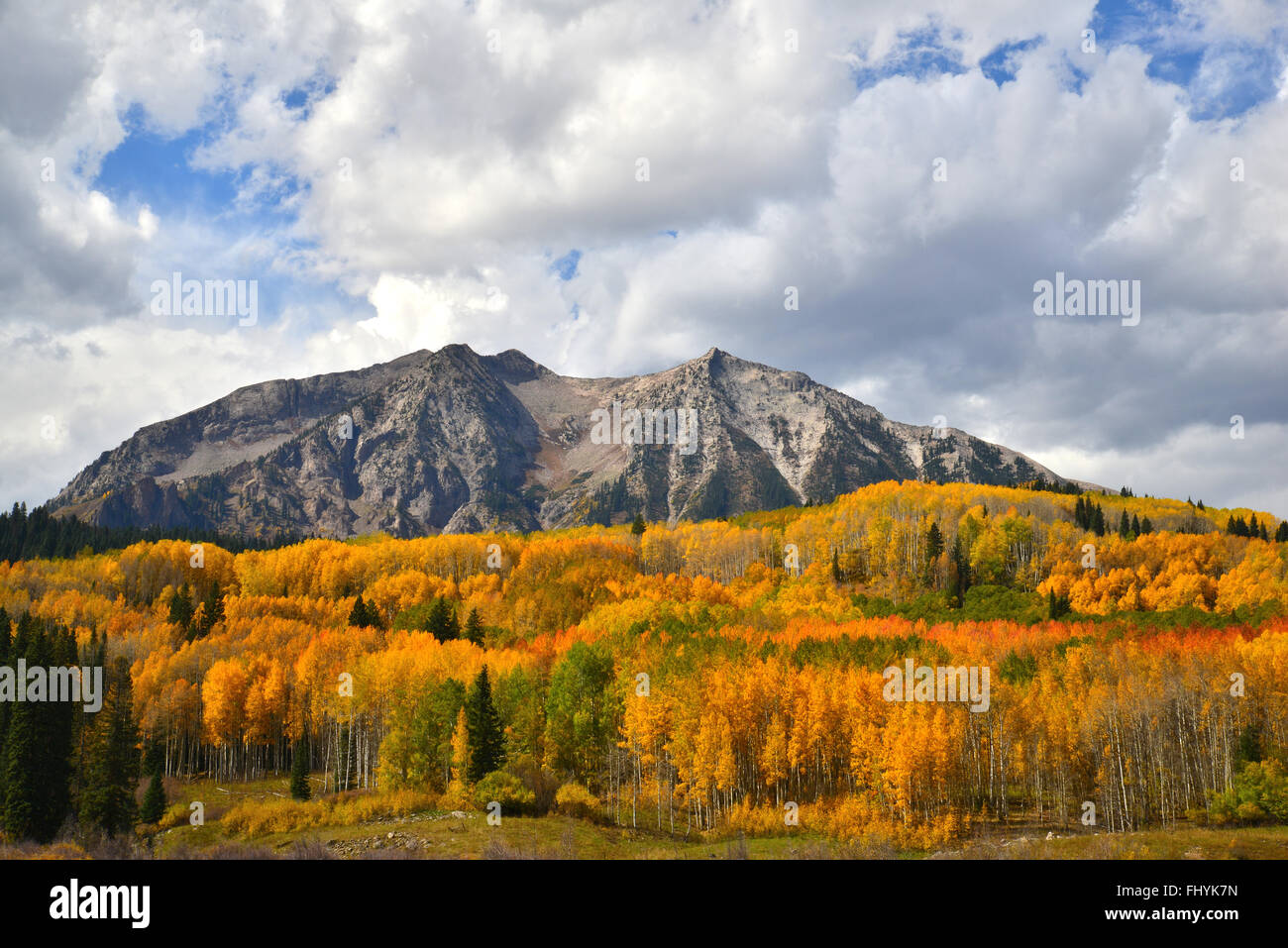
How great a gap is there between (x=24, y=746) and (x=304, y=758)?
27.5 m

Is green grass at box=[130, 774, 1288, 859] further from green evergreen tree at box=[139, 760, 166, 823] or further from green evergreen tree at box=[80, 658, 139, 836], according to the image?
green evergreen tree at box=[80, 658, 139, 836]

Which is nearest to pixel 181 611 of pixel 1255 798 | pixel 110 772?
pixel 110 772

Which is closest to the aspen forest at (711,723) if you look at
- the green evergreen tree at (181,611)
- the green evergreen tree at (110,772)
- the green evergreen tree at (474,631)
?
the green evergreen tree at (474,631)

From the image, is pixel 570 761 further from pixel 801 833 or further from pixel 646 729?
pixel 801 833

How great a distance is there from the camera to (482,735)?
74062 mm

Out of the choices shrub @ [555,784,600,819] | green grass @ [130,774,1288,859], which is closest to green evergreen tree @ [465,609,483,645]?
green grass @ [130,774,1288,859]

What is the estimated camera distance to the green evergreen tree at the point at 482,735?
239ft

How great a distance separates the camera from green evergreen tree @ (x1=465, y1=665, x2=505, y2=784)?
2864 inches

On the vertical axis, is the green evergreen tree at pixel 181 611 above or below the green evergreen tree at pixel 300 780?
above

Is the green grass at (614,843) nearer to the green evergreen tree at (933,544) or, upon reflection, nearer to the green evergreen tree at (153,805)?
the green evergreen tree at (153,805)

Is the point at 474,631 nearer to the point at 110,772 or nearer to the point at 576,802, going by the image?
the point at 110,772

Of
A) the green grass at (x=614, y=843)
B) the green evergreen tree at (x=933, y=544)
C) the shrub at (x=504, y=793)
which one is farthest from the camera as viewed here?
the green evergreen tree at (x=933, y=544)

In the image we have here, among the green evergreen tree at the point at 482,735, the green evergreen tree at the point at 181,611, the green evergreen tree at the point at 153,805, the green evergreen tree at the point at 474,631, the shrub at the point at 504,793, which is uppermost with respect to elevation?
the green evergreen tree at the point at 181,611
